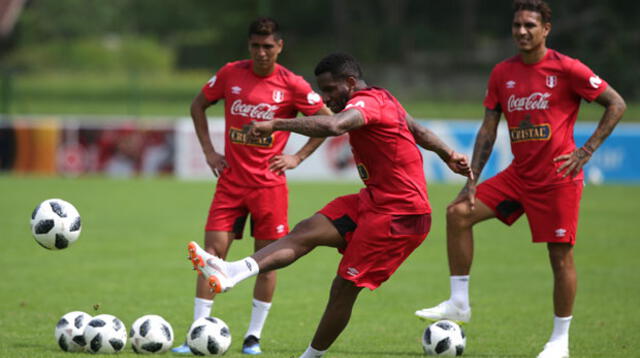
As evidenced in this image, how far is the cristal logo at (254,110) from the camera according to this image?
26.0ft

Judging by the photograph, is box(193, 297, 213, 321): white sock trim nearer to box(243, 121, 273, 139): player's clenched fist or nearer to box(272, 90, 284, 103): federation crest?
box(272, 90, 284, 103): federation crest

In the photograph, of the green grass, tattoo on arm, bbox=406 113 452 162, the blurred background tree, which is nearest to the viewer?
tattoo on arm, bbox=406 113 452 162

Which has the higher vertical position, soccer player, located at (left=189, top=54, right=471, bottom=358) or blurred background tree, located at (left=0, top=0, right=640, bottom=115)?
blurred background tree, located at (left=0, top=0, right=640, bottom=115)

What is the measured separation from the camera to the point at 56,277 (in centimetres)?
1130

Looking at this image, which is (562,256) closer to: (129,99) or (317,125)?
(317,125)

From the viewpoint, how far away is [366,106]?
609 centimetres

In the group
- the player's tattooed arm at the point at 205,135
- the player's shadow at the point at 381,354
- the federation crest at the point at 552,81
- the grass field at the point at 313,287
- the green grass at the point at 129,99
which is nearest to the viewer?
the federation crest at the point at 552,81

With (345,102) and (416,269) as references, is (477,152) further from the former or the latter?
(416,269)

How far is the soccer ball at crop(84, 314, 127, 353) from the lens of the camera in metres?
7.13

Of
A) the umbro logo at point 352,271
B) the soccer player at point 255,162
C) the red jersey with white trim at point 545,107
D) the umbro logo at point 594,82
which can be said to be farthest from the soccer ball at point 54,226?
the umbro logo at point 594,82

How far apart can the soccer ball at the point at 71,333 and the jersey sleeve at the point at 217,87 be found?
7.27ft

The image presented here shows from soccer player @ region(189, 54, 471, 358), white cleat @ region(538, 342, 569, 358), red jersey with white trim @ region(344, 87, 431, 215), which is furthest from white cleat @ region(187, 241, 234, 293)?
white cleat @ region(538, 342, 569, 358)

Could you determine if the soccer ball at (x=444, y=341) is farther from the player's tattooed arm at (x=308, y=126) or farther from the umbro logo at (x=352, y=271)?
the player's tattooed arm at (x=308, y=126)

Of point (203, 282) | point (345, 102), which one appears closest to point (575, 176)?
point (345, 102)
